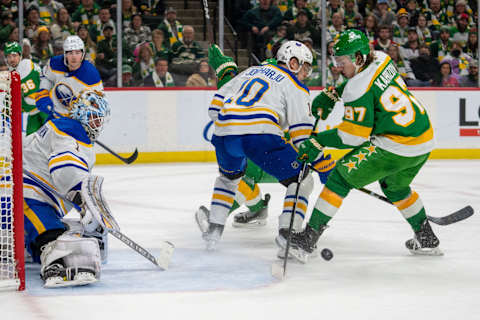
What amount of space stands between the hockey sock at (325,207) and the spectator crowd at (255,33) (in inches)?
179

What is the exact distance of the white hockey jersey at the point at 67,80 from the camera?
5723mm

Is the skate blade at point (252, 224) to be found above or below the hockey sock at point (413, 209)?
below

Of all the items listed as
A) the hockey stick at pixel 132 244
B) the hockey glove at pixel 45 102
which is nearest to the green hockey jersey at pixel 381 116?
the hockey stick at pixel 132 244

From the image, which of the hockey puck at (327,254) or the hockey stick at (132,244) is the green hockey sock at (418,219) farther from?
the hockey stick at (132,244)

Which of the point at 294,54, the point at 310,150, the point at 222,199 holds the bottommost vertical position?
the point at 222,199

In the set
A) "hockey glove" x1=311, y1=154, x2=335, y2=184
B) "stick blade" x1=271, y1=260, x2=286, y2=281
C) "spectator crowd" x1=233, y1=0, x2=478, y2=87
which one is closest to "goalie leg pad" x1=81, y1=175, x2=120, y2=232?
"stick blade" x1=271, y1=260, x2=286, y2=281

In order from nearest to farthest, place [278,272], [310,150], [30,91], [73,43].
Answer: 1. [278,272]
2. [310,150]
3. [73,43]
4. [30,91]

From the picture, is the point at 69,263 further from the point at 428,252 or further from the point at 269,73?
the point at 428,252

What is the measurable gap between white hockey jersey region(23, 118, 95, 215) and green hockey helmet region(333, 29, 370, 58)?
4.01 ft

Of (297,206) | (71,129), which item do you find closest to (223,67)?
(297,206)

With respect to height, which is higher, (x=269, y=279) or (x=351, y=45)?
(x=351, y=45)

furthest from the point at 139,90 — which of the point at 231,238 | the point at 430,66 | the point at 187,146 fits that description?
the point at 231,238

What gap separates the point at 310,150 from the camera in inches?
142

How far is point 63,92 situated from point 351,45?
111 inches
